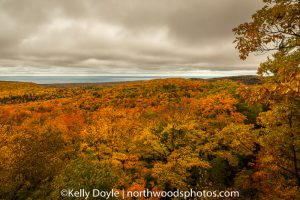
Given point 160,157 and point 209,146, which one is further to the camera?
point 160,157

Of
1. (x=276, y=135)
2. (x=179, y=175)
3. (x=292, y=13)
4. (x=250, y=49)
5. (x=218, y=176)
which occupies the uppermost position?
(x=292, y=13)

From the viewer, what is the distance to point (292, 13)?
8.86 meters

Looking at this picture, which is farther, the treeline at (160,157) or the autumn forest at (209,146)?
the treeline at (160,157)

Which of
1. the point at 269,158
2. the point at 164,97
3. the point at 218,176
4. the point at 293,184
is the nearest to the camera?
the point at 269,158

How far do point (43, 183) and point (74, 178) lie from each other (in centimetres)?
466

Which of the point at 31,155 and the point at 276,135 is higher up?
the point at 276,135

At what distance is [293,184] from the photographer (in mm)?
18469

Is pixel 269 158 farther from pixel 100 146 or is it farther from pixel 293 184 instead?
pixel 100 146

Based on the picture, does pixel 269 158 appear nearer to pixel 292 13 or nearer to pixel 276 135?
pixel 276 135

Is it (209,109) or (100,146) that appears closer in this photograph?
(100,146)

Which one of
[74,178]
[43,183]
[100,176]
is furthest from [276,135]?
[43,183]

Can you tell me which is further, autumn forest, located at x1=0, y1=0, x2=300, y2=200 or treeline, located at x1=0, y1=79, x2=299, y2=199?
treeline, located at x1=0, y1=79, x2=299, y2=199

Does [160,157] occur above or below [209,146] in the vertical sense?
below

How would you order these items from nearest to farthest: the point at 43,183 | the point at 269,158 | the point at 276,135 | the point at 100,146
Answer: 1. the point at 276,135
2. the point at 269,158
3. the point at 43,183
4. the point at 100,146
